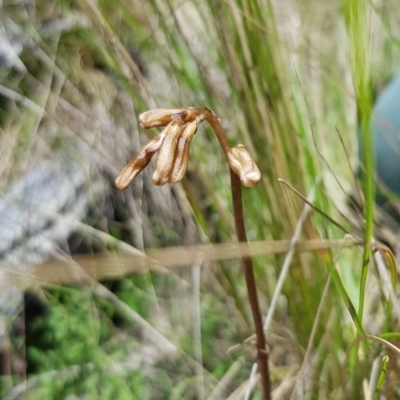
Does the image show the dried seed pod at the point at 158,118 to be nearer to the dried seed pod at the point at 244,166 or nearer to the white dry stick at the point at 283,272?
the dried seed pod at the point at 244,166

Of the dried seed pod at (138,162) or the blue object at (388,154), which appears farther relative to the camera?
the blue object at (388,154)

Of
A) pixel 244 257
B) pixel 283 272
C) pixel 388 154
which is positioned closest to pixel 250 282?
pixel 244 257

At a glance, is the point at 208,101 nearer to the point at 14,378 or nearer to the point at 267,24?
the point at 267,24

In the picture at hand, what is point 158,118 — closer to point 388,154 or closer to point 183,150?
point 183,150

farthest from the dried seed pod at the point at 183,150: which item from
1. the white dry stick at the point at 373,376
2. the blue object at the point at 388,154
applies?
the blue object at the point at 388,154

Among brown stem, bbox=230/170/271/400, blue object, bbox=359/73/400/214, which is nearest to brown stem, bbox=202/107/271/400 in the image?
brown stem, bbox=230/170/271/400

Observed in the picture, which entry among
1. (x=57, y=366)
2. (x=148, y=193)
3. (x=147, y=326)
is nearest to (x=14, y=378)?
(x=57, y=366)
